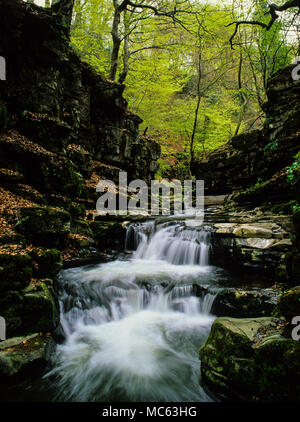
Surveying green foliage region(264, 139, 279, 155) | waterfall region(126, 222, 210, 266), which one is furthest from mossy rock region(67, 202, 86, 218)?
green foliage region(264, 139, 279, 155)

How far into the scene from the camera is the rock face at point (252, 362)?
2281 mm

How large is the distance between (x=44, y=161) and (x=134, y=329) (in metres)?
5.47

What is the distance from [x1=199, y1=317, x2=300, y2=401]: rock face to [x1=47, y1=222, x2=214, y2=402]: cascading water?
1.62 ft

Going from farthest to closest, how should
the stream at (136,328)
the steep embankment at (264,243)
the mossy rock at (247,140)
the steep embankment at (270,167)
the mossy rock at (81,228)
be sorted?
the mossy rock at (247,140), the mossy rock at (81,228), the steep embankment at (270,167), the stream at (136,328), the steep embankment at (264,243)

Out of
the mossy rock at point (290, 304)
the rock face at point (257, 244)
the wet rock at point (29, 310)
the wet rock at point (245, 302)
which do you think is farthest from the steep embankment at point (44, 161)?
the rock face at point (257, 244)

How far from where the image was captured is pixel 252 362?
2.48m

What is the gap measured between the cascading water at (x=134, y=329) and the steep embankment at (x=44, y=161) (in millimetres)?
707

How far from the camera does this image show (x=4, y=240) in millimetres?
4105

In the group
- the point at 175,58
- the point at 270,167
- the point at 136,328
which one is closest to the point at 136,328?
the point at 136,328

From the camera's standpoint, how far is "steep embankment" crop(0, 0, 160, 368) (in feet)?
11.6

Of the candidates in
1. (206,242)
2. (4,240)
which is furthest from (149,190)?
(4,240)

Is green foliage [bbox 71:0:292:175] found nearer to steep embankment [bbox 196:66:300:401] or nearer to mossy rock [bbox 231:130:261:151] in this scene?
mossy rock [bbox 231:130:261:151]

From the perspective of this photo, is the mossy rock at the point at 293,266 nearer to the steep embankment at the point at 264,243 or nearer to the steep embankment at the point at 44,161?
the steep embankment at the point at 264,243

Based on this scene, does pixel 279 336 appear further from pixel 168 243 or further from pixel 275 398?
pixel 168 243
